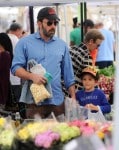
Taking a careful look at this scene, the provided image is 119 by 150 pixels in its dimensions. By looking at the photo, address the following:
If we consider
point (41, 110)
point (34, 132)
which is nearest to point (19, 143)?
point (34, 132)

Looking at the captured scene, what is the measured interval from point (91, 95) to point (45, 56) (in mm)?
682

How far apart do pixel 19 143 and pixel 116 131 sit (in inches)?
48.2

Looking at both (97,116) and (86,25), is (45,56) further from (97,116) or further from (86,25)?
(86,25)

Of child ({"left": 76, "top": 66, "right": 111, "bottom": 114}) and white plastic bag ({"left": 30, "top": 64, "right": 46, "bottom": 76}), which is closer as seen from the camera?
white plastic bag ({"left": 30, "top": 64, "right": 46, "bottom": 76})

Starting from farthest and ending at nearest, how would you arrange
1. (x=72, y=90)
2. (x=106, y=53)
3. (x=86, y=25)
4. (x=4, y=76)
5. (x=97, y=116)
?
(x=86, y=25), (x=106, y=53), (x=4, y=76), (x=72, y=90), (x=97, y=116)

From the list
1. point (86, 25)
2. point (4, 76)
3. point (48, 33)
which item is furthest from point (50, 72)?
point (86, 25)

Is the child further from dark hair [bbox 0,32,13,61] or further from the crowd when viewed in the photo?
dark hair [bbox 0,32,13,61]

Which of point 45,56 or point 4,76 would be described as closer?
point 45,56

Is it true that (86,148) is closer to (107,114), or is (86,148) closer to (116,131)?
(116,131)

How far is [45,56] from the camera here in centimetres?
439

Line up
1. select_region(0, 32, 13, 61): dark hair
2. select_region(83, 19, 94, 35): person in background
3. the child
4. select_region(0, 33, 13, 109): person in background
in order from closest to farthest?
the child < select_region(0, 33, 13, 109): person in background < select_region(0, 32, 13, 61): dark hair < select_region(83, 19, 94, 35): person in background

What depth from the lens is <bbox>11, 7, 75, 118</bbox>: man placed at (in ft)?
14.4

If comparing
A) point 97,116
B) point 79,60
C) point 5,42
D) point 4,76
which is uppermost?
point 5,42

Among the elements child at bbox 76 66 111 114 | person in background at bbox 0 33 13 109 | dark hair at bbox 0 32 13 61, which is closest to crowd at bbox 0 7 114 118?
child at bbox 76 66 111 114
